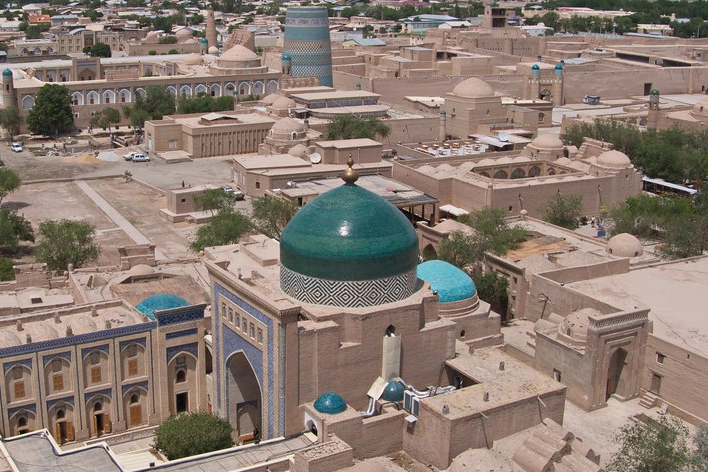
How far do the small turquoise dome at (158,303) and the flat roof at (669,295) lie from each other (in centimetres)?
981

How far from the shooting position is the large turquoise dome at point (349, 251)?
17594 mm

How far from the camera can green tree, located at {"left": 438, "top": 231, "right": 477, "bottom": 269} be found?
27297 millimetres

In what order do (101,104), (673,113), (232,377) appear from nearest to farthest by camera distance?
(232,377), (673,113), (101,104)

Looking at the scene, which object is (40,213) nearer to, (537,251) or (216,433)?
(537,251)

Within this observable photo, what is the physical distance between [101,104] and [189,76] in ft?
17.5

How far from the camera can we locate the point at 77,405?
19672mm

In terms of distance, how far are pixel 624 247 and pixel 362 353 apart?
1253cm

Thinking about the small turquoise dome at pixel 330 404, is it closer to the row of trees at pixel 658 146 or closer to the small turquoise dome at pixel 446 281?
the small turquoise dome at pixel 446 281

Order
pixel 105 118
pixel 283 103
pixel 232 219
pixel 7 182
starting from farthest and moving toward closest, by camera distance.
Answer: pixel 105 118, pixel 283 103, pixel 7 182, pixel 232 219

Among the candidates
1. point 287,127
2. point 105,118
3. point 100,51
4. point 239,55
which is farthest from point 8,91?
point 100,51

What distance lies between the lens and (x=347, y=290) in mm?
17719

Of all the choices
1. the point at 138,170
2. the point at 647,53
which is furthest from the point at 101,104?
the point at 647,53

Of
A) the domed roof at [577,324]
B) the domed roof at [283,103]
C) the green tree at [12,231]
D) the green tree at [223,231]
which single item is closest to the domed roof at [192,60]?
the domed roof at [283,103]

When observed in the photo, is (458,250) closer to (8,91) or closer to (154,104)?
(154,104)
